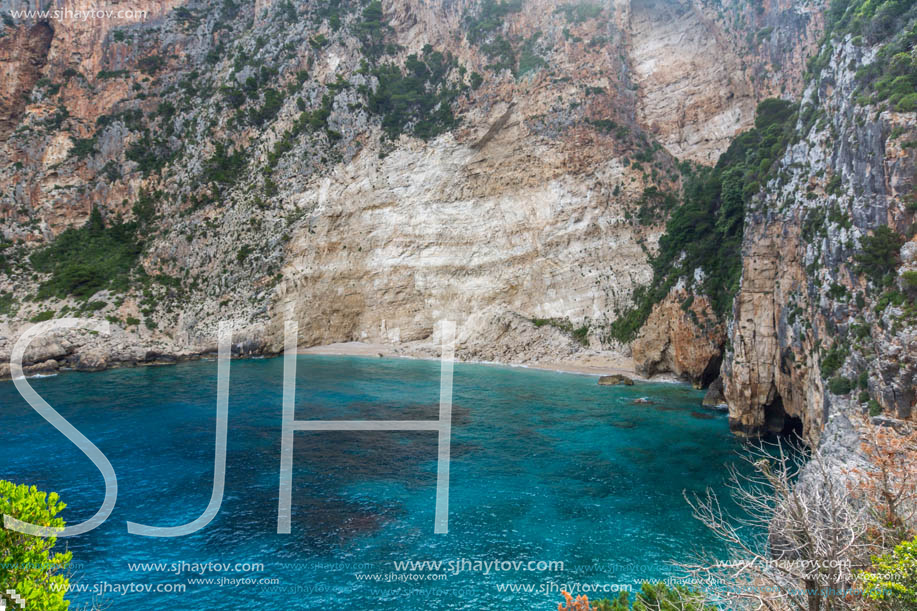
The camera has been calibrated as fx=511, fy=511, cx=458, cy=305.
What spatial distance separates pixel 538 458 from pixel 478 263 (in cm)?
3487

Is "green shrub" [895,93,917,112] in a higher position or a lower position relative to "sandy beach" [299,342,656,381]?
higher

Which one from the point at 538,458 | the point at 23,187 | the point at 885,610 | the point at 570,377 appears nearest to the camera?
the point at 885,610

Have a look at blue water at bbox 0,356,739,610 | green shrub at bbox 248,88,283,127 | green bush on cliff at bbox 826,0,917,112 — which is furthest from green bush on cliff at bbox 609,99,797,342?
green shrub at bbox 248,88,283,127

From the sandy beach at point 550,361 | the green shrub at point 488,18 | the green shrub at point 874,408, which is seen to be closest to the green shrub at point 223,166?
the sandy beach at point 550,361

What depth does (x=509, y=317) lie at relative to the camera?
2106 inches

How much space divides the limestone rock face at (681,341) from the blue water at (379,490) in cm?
293

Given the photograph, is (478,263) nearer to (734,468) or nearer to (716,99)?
(716,99)

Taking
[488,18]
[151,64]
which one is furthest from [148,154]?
[488,18]

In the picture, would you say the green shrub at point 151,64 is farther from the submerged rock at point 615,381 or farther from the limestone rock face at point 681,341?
the limestone rock face at point 681,341

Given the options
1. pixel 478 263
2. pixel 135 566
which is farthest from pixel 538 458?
pixel 478 263

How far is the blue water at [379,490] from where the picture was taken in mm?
13352

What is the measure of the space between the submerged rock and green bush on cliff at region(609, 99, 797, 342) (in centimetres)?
624

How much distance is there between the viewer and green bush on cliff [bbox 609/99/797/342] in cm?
2905

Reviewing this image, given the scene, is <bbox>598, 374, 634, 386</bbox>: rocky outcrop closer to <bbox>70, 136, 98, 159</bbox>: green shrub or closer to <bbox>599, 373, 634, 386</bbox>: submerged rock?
<bbox>599, 373, 634, 386</bbox>: submerged rock
